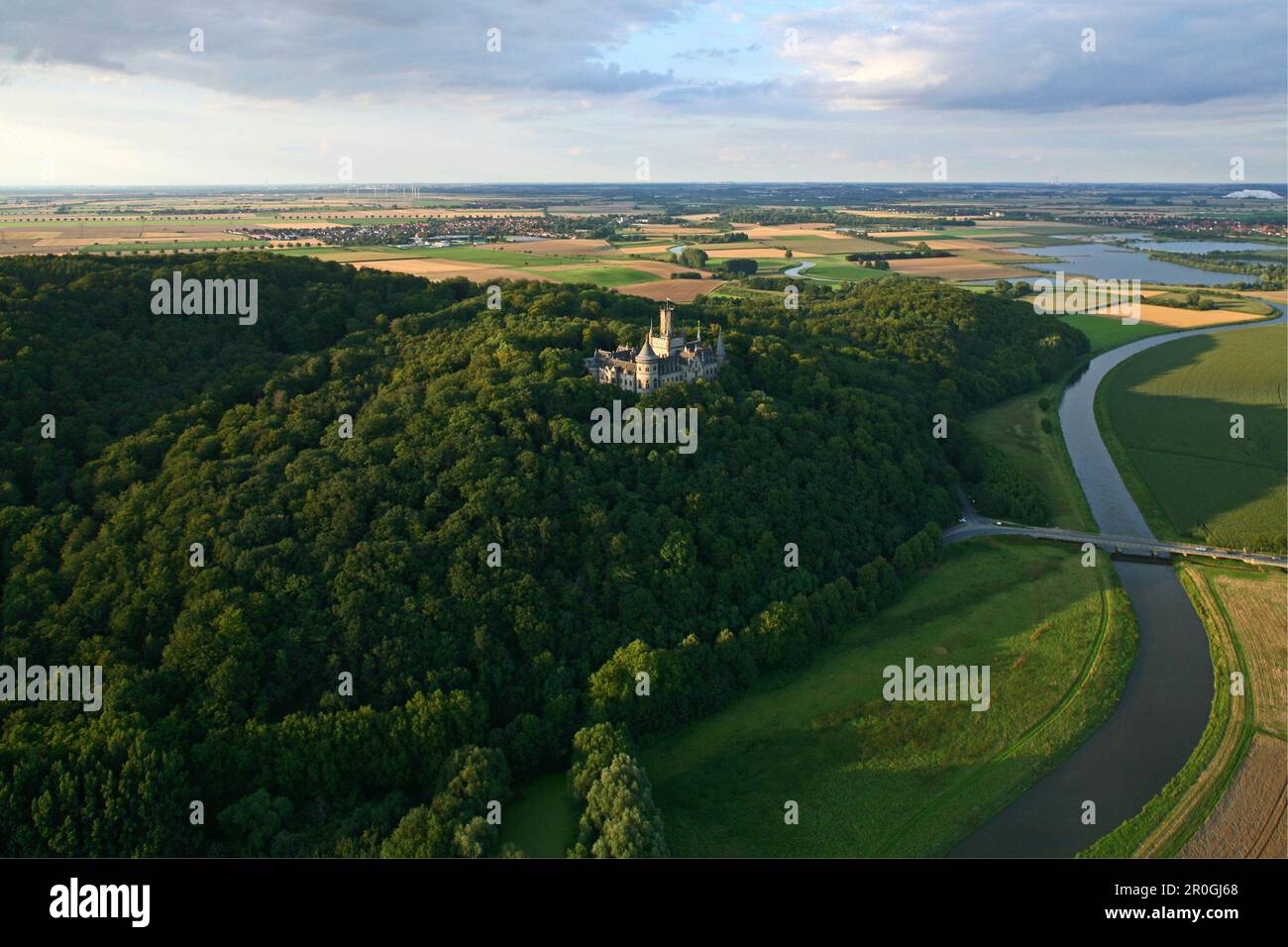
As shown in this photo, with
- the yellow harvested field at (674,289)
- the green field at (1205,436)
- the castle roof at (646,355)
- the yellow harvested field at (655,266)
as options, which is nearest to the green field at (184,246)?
the yellow harvested field at (674,289)

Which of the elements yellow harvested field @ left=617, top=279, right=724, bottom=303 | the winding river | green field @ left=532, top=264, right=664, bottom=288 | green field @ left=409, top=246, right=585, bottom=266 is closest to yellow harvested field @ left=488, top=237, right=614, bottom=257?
green field @ left=409, top=246, right=585, bottom=266

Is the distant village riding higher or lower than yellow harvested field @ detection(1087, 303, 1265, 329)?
higher

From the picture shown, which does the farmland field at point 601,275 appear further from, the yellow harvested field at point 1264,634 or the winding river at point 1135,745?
the yellow harvested field at point 1264,634

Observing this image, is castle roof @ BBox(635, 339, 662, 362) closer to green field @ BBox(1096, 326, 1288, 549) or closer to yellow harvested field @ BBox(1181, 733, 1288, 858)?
yellow harvested field @ BBox(1181, 733, 1288, 858)

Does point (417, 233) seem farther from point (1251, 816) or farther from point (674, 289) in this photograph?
point (1251, 816)

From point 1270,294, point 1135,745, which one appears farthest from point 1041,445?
point 1270,294

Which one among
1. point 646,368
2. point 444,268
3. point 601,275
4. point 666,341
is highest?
point 601,275
